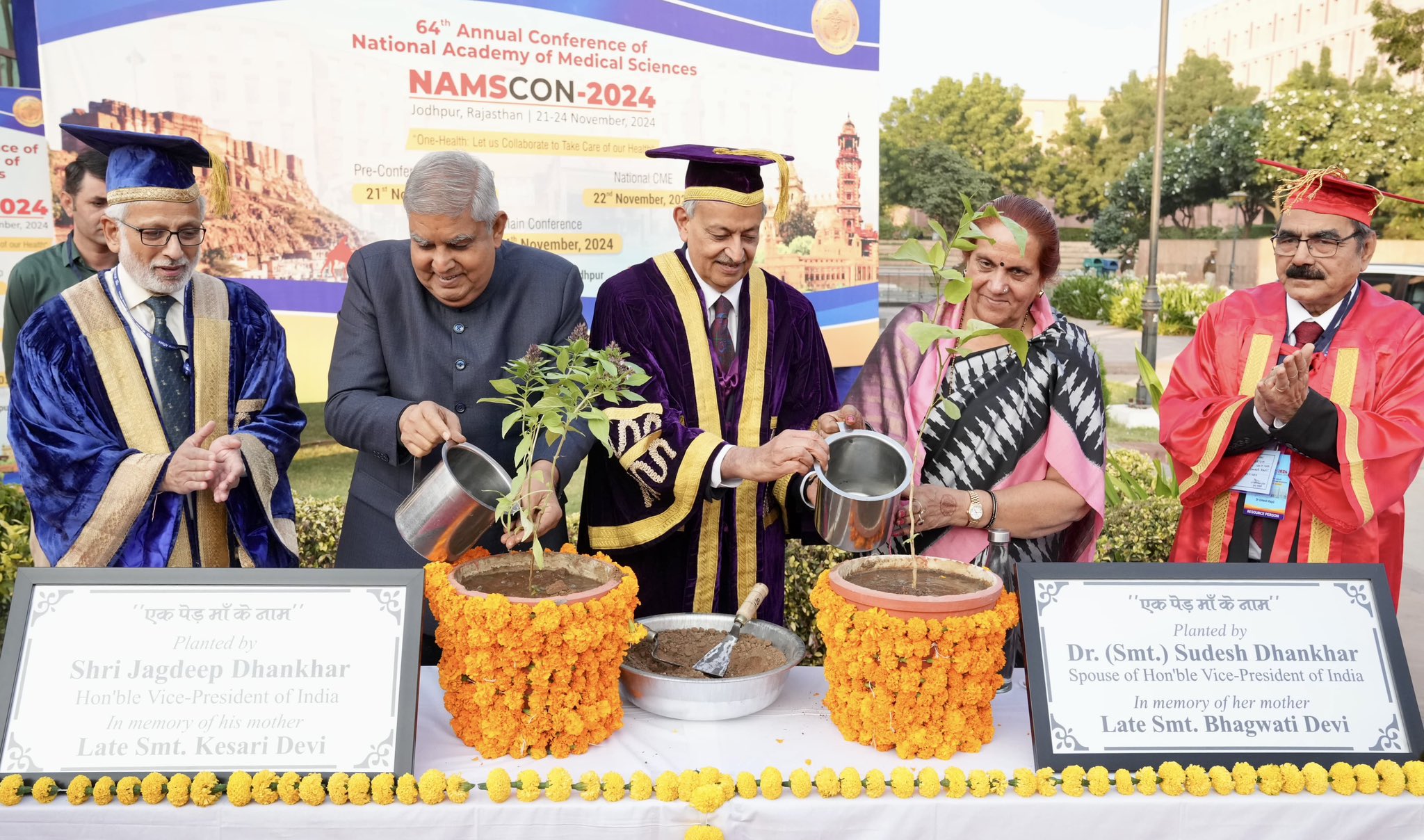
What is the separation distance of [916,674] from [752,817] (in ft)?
1.23

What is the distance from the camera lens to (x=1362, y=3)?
4903 centimetres

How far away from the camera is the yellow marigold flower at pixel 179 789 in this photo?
1.64 meters

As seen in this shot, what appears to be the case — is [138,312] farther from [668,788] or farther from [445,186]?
[668,788]

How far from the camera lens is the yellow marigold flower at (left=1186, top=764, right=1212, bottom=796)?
1705 mm

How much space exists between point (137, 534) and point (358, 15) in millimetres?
4382

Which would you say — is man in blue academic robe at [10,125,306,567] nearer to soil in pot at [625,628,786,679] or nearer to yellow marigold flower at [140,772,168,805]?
yellow marigold flower at [140,772,168,805]

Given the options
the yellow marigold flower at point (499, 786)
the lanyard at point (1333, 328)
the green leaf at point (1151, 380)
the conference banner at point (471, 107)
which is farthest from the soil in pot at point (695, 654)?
the conference banner at point (471, 107)

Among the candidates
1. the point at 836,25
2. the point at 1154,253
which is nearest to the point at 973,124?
the point at 1154,253

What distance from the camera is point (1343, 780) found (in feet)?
5.66

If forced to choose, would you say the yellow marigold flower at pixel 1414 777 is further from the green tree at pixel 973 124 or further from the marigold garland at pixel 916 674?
the green tree at pixel 973 124

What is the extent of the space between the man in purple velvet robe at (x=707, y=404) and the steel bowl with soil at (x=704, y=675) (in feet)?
1.27

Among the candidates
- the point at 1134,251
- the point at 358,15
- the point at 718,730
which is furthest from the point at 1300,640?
the point at 1134,251

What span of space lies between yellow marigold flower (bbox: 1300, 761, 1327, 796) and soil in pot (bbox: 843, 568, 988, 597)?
0.61 metres

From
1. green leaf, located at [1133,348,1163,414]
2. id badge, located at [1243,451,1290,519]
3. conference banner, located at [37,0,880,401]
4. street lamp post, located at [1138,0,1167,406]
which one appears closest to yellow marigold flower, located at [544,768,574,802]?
id badge, located at [1243,451,1290,519]
